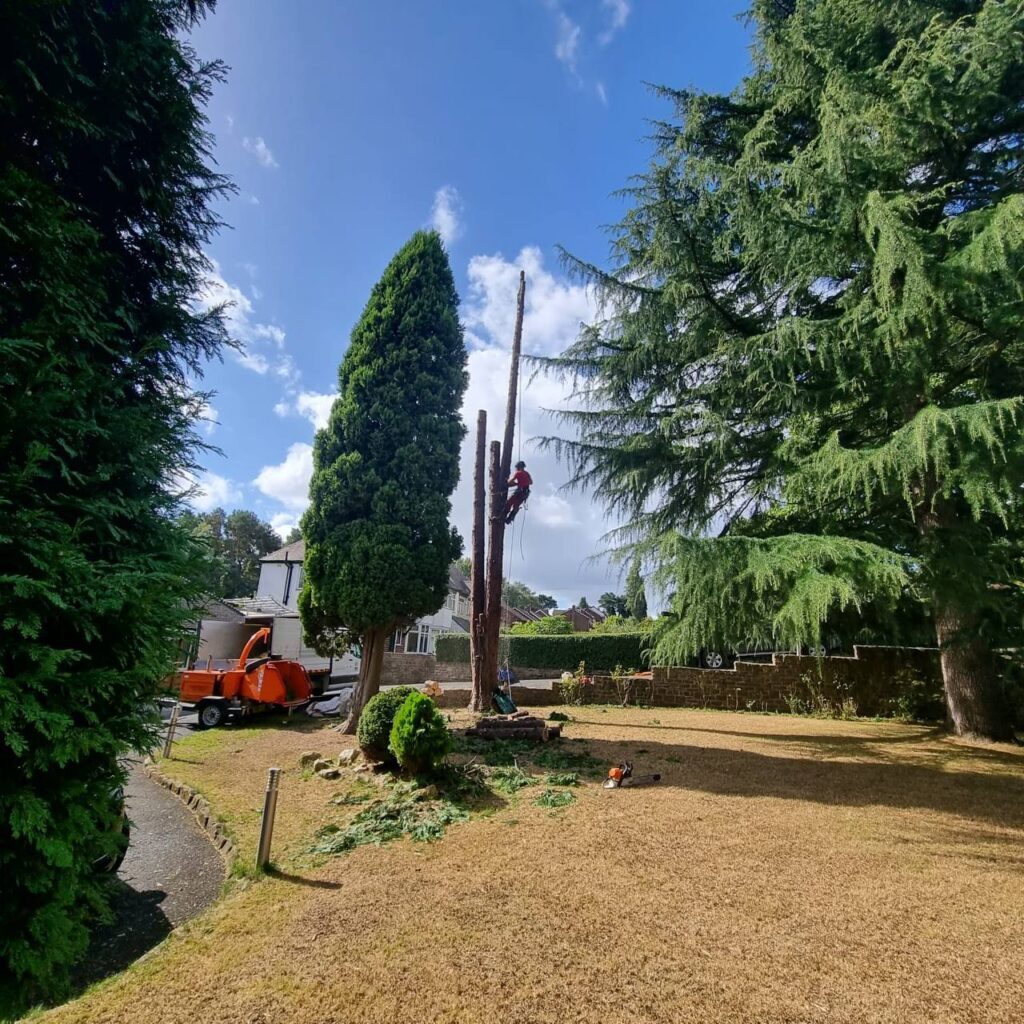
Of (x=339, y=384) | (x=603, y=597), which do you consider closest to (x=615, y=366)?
(x=339, y=384)

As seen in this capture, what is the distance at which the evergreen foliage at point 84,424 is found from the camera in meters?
1.78

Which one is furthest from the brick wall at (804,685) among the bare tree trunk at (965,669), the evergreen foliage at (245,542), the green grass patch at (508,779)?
the evergreen foliage at (245,542)

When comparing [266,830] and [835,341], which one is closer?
[266,830]

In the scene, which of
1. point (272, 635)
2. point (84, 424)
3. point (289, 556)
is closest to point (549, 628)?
point (272, 635)

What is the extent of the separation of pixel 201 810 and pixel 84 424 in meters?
5.49

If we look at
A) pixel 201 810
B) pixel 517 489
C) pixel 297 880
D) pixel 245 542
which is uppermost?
pixel 245 542

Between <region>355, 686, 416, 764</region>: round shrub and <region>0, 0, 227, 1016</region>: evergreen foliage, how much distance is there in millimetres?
4007

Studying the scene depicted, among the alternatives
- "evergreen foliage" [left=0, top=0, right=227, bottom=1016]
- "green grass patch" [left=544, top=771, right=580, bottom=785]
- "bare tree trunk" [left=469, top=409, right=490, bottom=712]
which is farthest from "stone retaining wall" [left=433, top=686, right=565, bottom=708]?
"evergreen foliage" [left=0, top=0, right=227, bottom=1016]

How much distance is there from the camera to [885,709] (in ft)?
37.6

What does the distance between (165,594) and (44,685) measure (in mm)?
483

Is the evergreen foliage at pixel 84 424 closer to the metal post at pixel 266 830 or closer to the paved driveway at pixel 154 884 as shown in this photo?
the paved driveway at pixel 154 884

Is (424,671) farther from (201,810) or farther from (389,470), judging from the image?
(201,810)

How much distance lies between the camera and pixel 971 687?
8336 millimetres

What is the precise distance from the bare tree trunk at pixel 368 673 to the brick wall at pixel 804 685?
6.69m
